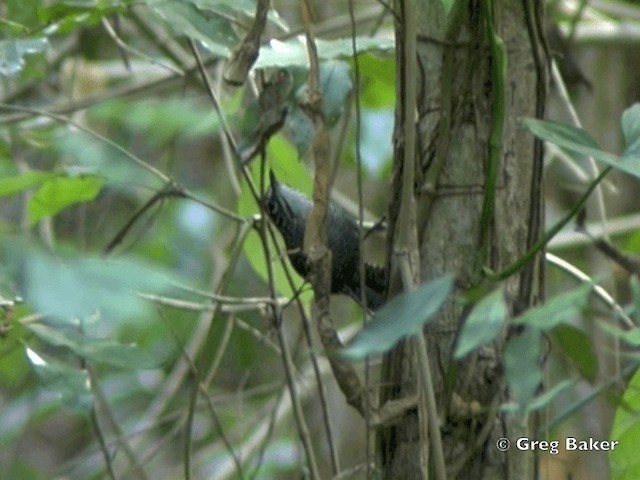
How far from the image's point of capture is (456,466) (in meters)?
0.88

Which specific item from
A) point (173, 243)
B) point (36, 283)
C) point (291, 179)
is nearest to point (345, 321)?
point (173, 243)

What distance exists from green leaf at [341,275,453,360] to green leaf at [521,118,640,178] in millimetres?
224

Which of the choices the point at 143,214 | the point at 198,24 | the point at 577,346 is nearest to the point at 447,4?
the point at 198,24

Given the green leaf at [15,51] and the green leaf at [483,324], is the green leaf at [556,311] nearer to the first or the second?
the green leaf at [483,324]

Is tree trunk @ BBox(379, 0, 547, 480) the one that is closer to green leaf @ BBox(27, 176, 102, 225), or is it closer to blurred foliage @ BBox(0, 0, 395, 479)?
blurred foliage @ BBox(0, 0, 395, 479)

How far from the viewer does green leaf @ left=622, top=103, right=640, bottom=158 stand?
0.79 metres

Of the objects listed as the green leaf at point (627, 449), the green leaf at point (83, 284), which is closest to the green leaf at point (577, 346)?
the green leaf at point (627, 449)

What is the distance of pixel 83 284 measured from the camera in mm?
453

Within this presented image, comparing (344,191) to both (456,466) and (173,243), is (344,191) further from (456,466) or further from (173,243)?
(456,466)

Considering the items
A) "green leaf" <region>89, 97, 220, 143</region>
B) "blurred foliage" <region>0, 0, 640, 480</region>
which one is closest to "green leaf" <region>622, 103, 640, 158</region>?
"blurred foliage" <region>0, 0, 640, 480</region>

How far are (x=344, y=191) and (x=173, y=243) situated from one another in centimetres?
41

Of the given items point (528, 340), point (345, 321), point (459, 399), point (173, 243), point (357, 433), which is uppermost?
point (528, 340)

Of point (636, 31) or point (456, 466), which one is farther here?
point (636, 31)

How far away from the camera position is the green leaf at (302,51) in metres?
0.93
